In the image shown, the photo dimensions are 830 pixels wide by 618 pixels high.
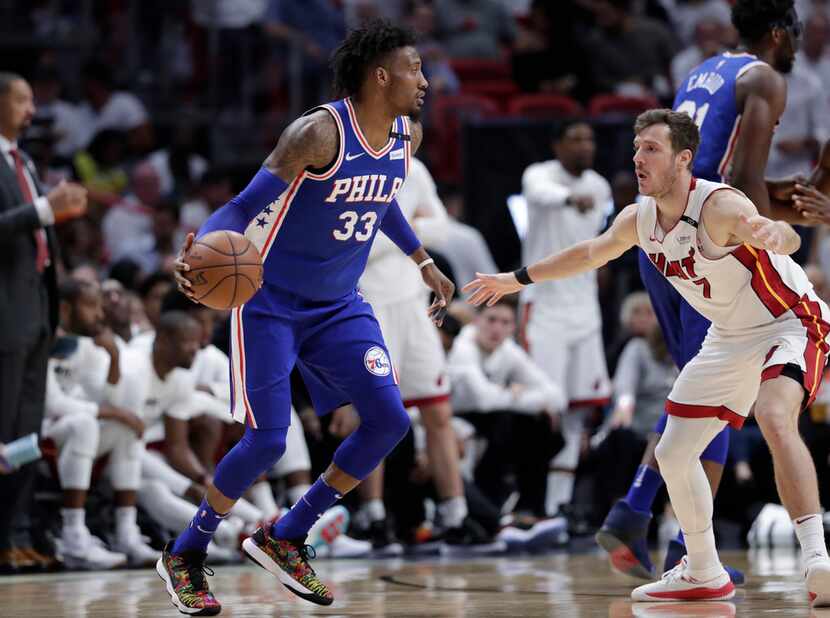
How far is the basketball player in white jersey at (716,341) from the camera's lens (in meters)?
5.57

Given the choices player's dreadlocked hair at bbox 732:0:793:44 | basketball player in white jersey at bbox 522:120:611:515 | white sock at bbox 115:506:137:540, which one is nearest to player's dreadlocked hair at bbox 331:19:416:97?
player's dreadlocked hair at bbox 732:0:793:44

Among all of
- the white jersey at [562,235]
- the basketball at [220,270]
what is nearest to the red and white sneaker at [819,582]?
the basketball at [220,270]

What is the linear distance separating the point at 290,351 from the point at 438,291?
74cm

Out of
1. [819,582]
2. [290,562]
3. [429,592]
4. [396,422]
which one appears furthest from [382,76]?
[819,582]

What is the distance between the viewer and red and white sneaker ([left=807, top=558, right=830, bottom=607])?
211 inches

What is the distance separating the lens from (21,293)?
26.0ft

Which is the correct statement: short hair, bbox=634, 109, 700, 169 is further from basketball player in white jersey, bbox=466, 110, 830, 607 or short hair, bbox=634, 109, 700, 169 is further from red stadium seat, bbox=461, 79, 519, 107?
red stadium seat, bbox=461, 79, 519, 107

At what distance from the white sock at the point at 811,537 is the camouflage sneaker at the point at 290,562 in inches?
69.7

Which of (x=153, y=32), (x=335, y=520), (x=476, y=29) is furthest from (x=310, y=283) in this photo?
(x=476, y=29)

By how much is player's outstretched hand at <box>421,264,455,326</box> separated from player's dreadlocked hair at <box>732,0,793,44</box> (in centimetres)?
173

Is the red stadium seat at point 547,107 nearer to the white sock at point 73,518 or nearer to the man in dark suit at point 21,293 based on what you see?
the man in dark suit at point 21,293

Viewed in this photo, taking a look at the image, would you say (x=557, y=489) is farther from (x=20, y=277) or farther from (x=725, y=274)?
(x=725, y=274)

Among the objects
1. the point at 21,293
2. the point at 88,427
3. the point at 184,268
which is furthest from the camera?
the point at 88,427

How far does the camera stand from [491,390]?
10.1 metres
